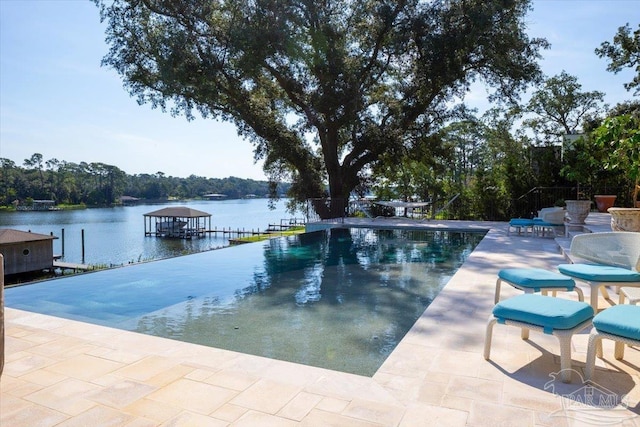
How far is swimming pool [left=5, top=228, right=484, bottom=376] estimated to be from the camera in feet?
12.7

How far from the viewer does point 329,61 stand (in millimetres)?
15680

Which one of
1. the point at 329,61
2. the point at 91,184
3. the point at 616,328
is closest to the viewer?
the point at 616,328

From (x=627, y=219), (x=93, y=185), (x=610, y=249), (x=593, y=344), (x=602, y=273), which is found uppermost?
(x=93, y=185)

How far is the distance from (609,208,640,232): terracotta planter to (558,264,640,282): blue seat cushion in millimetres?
2061

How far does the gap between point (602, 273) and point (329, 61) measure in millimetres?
13926

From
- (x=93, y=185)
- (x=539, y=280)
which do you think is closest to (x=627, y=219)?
(x=539, y=280)

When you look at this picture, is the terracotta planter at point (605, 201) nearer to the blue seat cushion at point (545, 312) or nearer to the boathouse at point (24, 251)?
the blue seat cushion at point (545, 312)

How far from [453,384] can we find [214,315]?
306 cm

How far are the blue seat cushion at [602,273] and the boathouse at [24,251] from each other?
2242 centimetres

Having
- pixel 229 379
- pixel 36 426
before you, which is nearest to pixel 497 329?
pixel 229 379

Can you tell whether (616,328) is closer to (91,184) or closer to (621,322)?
(621,322)

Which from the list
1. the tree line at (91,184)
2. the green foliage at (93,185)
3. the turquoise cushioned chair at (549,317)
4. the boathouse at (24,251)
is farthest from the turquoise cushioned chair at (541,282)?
the green foliage at (93,185)

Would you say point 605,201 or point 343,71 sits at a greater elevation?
point 343,71

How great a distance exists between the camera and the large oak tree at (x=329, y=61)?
48.6 feet
